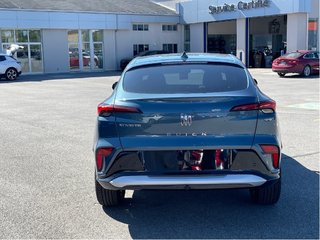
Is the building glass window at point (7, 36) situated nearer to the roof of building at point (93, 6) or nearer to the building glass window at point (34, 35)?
the building glass window at point (34, 35)

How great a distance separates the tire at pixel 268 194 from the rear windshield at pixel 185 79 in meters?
1.12

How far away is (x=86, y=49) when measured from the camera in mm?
36469

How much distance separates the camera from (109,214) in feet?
15.3

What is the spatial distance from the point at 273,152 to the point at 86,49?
33.6 metres

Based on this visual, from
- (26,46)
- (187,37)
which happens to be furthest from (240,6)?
(26,46)

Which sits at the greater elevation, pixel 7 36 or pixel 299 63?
pixel 7 36

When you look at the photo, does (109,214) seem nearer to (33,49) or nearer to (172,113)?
(172,113)

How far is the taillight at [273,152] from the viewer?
417cm

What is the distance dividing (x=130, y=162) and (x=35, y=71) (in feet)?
103

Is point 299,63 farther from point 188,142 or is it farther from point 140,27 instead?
point 188,142

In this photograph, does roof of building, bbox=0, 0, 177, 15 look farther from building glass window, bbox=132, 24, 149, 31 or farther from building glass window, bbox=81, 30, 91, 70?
building glass window, bbox=81, 30, 91, 70

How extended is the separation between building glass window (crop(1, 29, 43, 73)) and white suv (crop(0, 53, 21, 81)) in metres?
6.23

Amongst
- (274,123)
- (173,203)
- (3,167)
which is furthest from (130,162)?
(3,167)

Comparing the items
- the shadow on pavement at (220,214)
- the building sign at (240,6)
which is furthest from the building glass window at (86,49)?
the shadow on pavement at (220,214)
